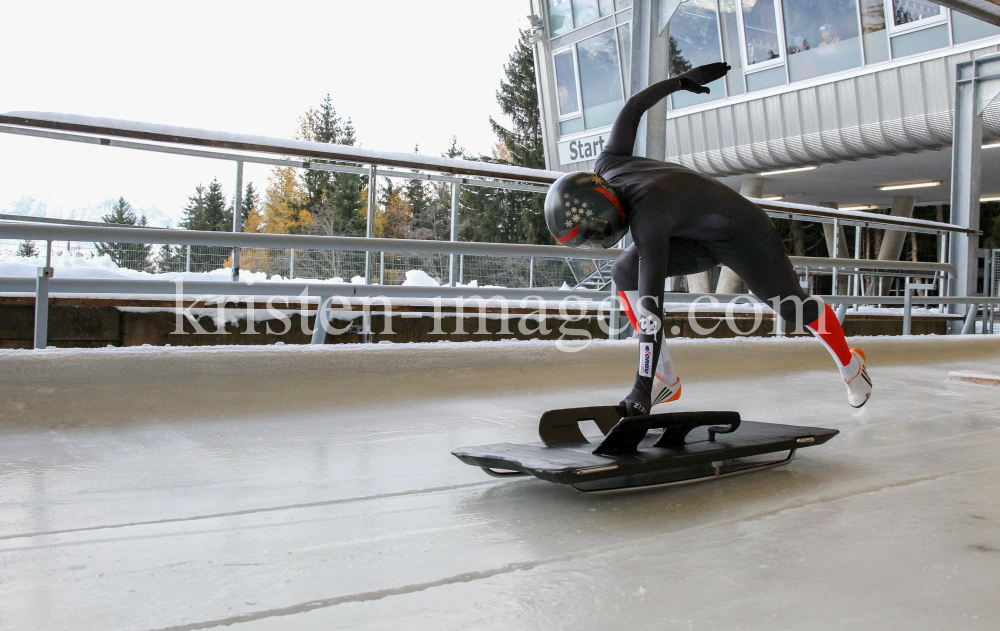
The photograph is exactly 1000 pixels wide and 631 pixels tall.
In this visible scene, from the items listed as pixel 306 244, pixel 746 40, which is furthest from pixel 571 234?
pixel 746 40

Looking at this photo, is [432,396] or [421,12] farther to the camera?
[421,12]

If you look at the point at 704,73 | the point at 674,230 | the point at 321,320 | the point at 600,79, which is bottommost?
the point at 321,320

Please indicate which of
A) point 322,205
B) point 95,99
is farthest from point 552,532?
point 95,99

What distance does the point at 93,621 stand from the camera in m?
0.96

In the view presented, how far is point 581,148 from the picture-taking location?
19641 millimetres

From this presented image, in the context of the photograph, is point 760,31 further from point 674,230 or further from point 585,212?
point 585,212

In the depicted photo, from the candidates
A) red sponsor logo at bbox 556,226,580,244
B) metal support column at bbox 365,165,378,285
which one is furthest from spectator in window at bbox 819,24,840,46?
red sponsor logo at bbox 556,226,580,244

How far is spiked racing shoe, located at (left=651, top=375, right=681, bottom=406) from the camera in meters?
2.73

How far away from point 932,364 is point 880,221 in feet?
12.6

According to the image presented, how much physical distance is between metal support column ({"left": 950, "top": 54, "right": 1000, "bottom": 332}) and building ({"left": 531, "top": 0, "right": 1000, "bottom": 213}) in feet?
11.0

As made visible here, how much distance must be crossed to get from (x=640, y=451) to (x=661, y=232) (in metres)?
0.79

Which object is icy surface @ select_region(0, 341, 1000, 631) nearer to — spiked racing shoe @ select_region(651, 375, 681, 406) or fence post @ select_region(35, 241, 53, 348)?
fence post @ select_region(35, 241, 53, 348)

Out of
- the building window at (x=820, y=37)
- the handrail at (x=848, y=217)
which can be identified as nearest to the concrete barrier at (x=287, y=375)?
the handrail at (x=848, y=217)

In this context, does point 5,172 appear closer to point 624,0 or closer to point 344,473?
point 344,473
